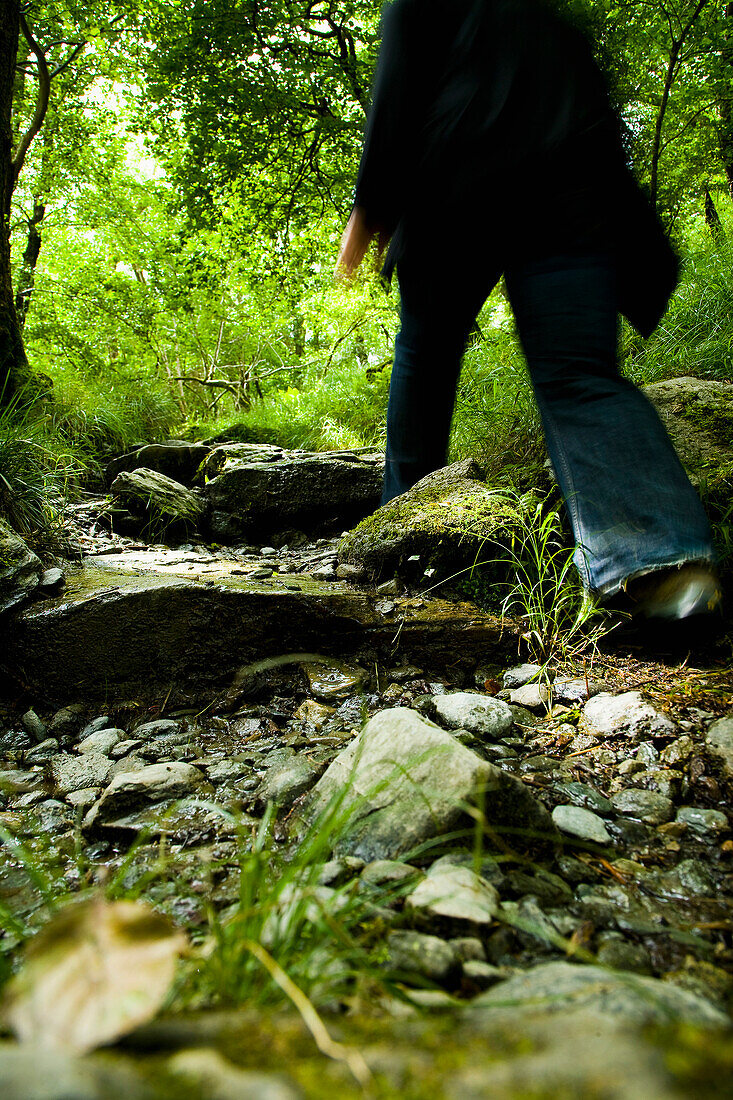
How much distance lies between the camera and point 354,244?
2.17 metres

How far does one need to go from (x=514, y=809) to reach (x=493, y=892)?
22 centimetres

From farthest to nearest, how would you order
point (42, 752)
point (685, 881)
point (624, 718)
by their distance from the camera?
point (42, 752) → point (624, 718) → point (685, 881)

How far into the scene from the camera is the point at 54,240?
48.6ft

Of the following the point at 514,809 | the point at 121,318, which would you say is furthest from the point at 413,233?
the point at 121,318

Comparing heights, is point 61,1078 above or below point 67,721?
above

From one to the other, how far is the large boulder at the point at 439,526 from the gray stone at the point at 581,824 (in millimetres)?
1150

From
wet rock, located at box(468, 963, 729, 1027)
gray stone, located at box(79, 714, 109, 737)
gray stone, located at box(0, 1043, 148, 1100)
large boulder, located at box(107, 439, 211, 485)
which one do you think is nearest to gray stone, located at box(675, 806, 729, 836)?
wet rock, located at box(468, 963, 729, 1027)

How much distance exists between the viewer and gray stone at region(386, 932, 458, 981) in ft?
2.27

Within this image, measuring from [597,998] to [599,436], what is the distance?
61.3 inches

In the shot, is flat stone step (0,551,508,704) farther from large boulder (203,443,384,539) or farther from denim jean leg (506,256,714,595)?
large boulder (203,443,384,539)

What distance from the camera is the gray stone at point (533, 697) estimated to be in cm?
169

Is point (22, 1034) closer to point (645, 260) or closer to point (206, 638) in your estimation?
point (206, 638)

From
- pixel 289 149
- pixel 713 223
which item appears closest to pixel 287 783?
pixel 289 149

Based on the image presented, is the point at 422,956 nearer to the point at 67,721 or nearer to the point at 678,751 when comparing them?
the point at 678,751
